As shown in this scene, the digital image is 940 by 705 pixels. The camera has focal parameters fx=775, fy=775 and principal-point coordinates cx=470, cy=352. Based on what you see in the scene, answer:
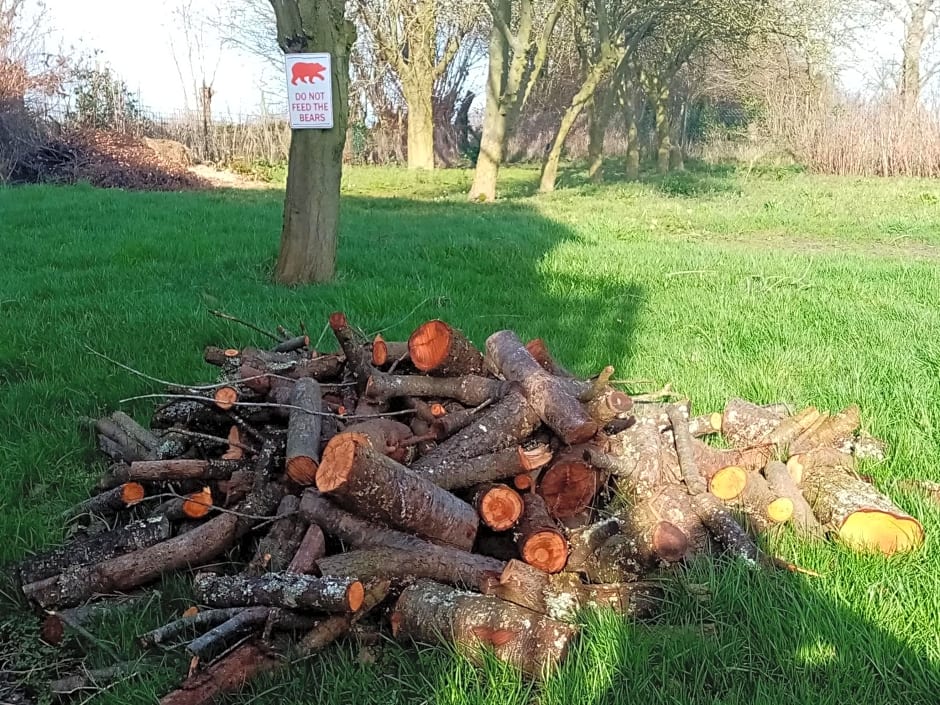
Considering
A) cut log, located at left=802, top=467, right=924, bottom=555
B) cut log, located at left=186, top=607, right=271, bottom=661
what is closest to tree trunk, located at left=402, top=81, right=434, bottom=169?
cut log, located at left=802, top=467, right=924, bottom=555

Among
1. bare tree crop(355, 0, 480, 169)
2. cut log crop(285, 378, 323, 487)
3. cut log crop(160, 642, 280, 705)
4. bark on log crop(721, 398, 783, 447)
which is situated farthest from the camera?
bare tree crop(355, 0, 480, 169)

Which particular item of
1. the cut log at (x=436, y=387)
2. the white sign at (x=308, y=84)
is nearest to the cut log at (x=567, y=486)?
the cut log at (x=436, y=387)

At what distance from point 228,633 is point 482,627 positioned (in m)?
0.85

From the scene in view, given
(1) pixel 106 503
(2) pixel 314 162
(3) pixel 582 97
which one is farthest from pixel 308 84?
(3) pixel 582 97

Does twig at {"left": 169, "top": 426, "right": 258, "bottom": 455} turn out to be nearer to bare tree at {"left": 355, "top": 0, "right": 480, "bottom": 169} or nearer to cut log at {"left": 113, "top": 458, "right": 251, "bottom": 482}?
cut log at {"left": 113, "top": 458, "right": 251, "bottom": 482}

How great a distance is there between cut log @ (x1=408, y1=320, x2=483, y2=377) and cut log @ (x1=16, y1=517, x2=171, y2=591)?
132 centimetres

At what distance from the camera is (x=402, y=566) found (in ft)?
9.07

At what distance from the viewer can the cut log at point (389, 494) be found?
108 inches

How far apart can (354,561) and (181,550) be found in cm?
83

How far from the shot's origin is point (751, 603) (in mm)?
2680

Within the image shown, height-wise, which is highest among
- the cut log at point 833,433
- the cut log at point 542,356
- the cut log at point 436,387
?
the cut log at point 542,356

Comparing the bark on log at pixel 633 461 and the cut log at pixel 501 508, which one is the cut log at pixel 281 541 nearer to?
the cut log at pixel 501 508

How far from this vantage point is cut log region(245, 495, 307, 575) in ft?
9.74

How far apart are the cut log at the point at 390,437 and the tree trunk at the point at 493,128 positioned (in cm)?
1430
